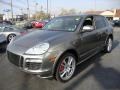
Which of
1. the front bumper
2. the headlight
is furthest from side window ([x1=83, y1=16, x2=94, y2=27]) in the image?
the front bumper

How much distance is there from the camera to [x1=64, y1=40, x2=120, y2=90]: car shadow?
4.21m

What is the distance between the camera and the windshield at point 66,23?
508 cm

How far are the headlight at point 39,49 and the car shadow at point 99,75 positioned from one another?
3.43 feet

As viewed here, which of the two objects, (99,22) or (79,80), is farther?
(99,22)

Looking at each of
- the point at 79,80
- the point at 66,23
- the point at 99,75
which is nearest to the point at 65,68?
the point at 79,80

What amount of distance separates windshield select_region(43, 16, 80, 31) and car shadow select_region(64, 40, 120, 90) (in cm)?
131

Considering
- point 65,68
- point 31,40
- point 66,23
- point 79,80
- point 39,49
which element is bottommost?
point 79,80

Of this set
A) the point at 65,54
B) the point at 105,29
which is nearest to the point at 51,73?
the point at 65,54

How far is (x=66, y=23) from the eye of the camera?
17.6 ft

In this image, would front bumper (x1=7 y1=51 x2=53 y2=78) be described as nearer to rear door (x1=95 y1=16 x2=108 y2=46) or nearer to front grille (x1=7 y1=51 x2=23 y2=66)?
front grille (x1=7 y1=51 x2=23 y2=66)

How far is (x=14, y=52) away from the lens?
417cm

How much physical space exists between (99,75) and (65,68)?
3.48 ft

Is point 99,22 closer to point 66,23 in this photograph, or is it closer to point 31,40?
point 66,23

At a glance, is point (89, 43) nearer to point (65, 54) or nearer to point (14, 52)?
point (65, 54)
